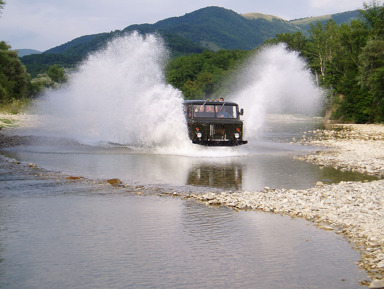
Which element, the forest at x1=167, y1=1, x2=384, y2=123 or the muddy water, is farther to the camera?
the forest at x1=167, y1=1, x2=384, y2=123

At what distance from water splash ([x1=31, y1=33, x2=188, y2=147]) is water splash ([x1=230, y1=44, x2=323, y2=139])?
34.7 ft

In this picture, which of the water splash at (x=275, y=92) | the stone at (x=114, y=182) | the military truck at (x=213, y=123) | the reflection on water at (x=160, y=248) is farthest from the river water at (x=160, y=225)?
the water splash at (x=275, y=92)

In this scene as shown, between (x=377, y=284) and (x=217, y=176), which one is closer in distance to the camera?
(x=377, y=284)

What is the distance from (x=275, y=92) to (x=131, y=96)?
80.9 ft

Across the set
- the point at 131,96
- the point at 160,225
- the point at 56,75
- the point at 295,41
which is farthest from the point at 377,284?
the point at 56,75

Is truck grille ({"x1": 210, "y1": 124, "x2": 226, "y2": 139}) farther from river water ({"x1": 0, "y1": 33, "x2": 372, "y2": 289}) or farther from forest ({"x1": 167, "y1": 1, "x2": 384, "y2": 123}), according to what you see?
forest ({"x1": 167, "y1": 1, "x2": 384, "y2": 123})

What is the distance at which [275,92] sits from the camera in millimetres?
54656

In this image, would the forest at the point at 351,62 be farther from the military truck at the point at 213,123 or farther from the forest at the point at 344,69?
the military truck at the point at 213,123

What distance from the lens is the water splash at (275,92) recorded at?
147ft

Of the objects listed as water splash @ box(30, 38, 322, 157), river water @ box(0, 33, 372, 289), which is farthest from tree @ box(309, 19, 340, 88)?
river water @ box(0, 33, 372, 289)

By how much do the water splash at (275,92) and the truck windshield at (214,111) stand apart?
15.0m

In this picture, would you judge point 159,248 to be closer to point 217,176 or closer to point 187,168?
point 217,176

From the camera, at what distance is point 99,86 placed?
38.9m

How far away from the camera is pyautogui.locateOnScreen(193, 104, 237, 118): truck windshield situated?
26.6m
